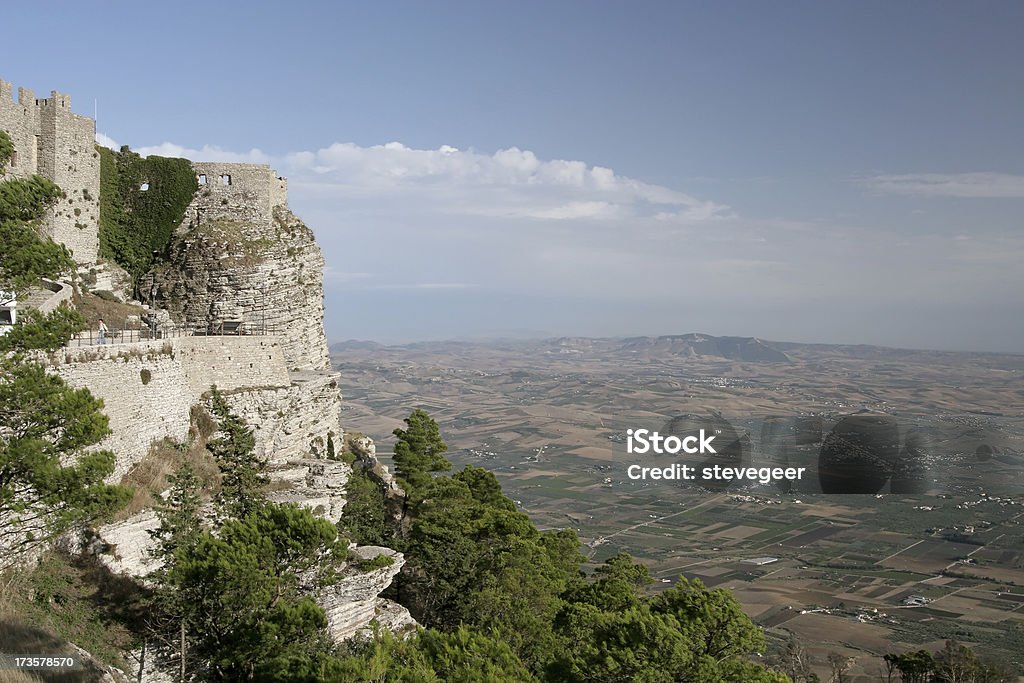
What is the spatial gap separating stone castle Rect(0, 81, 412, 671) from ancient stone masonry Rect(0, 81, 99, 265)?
4 cm

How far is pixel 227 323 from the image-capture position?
2844 centimetres

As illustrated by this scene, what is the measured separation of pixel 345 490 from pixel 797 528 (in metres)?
73.3

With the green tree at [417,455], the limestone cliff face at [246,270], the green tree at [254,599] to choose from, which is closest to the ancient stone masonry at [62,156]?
the limestone cliff face at [246,270]

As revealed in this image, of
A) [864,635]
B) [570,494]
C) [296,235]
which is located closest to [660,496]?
[570,494]

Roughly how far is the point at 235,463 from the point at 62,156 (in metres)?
14.7

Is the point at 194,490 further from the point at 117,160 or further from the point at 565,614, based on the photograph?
the point at 117,160

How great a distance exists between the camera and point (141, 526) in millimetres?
19578

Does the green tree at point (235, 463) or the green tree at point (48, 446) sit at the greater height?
the green tree at point (48, 446)

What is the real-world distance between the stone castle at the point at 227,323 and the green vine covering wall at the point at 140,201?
51cm

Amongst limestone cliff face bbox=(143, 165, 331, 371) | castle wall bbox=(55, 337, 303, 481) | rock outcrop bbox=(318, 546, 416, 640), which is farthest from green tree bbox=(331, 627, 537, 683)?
limestone cliff face bbox=(143, 165, 331, 371)

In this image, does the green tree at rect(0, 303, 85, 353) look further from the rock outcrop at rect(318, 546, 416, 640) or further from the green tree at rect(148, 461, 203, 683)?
the rock outcrop at rect(318, 546, 416, 640)

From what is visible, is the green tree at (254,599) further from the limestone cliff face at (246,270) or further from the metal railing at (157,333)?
the limestone cliff face at (246,270)

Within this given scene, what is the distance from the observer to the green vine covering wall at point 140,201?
100.0ft

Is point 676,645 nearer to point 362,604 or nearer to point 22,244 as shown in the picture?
point 362,604
